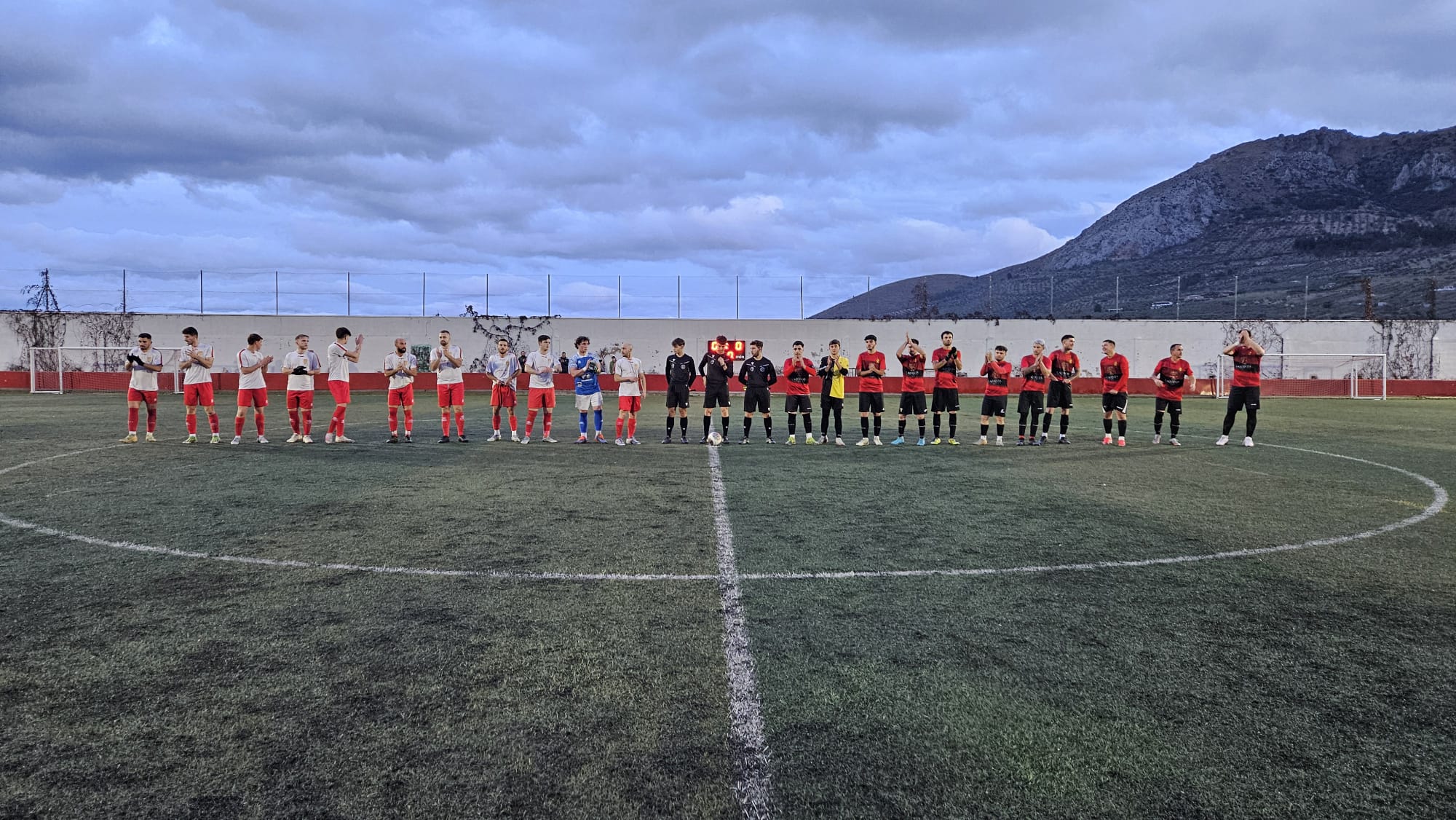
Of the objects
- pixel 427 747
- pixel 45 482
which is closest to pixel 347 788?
pixel 427 747

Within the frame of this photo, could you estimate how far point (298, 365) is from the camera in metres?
13.4

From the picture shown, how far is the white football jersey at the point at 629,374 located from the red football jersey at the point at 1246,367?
10.1m

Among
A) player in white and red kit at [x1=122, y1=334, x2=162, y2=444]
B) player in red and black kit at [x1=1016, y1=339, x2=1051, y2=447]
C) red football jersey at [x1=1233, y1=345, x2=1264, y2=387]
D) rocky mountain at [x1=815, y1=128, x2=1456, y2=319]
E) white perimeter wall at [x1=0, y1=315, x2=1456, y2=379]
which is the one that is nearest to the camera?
player in white and red kit at [x1=122, y1=334, x2=162, y2=444]

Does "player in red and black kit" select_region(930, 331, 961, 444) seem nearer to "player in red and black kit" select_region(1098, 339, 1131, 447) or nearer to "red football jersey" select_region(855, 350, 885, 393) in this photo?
"red football jersey" select_region(855, 350, 885, 393)

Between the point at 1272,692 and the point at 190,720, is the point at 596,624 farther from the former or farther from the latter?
the point at 1272,692

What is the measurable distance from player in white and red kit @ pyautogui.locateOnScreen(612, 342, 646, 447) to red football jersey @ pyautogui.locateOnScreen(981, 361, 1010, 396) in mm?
6164

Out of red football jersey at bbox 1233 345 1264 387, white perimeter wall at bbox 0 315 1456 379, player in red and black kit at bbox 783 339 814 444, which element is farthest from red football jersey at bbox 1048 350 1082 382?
white perimeter wall at bbox 0 315 1456 379

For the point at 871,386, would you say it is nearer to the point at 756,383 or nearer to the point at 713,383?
the point at 756,383

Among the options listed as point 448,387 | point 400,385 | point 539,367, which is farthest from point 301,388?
point 539,367

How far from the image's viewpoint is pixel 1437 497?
8.48m

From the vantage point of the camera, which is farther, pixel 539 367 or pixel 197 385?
pixel 539 367

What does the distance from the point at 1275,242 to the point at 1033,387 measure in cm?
13548

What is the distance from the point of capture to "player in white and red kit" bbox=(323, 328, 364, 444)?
530 inches

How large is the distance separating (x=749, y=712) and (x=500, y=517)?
459 cm
